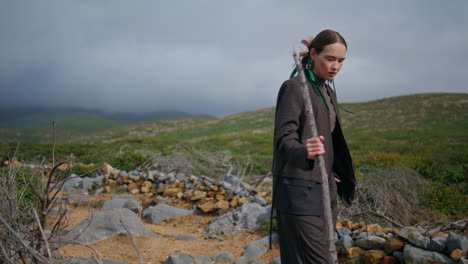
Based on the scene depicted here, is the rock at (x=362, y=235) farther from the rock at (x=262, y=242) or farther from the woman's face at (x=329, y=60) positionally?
the woman's face at (x=329, y=60)

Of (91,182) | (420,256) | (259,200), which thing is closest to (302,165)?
(420,256)

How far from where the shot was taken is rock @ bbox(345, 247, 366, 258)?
12.4 ft

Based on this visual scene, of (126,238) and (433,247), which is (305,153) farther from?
(126,238)

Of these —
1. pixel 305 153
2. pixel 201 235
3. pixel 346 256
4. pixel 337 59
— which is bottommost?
pixel 201 235

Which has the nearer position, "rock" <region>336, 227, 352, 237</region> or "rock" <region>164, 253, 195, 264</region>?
"rock" <region>164, 253, 195, 264</region>

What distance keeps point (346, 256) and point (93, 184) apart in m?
7.76

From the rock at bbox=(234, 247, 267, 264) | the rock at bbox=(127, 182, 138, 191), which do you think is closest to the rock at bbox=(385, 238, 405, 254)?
the rock at bbox=(234, 247, 267, 264)

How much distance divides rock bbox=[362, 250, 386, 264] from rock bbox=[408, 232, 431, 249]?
35 cm

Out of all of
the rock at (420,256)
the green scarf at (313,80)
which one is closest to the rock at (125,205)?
the rock at (420,256)

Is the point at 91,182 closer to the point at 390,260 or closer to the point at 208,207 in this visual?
the point at 208,207

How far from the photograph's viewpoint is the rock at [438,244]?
3.27 meters

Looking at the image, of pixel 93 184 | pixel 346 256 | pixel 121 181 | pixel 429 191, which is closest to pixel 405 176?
pixel 429 191

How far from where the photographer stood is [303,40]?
1898mm

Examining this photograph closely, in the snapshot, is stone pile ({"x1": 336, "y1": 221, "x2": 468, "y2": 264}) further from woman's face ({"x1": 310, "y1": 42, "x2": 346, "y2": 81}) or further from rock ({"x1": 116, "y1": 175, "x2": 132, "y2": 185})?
rock ({"x1": 116, "y1": 175, "x2": 132, "y2": 185})
